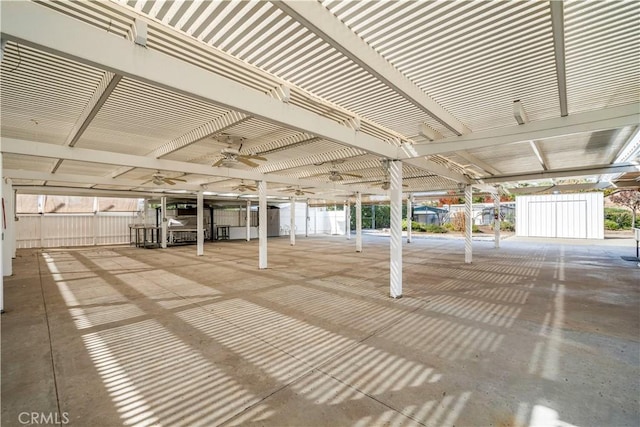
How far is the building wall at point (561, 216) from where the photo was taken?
1744cm

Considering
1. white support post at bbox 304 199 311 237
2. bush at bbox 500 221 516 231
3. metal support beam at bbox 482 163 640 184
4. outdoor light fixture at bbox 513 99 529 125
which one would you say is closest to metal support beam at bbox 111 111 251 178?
outdoor light fixture at bbox 513 99 529 125

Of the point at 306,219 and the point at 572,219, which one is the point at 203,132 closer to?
the point at 306,219

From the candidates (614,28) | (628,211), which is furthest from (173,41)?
(628,211)

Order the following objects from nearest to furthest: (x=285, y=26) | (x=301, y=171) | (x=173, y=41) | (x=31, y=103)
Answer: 1. (x=285, y=26)
2. (x=173, y=41)
3. (x=31, y=103)
4. (x=301, y=171)

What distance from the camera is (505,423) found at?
209 centimetres

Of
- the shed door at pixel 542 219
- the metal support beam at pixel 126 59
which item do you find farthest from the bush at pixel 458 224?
the metal support beam at pixel 126 59

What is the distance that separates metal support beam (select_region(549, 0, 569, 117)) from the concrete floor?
9.85 feet

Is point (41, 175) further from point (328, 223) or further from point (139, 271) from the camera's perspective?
point (328, 223)

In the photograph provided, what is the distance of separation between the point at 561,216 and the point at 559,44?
21208 mm

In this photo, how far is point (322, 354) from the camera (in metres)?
3.18

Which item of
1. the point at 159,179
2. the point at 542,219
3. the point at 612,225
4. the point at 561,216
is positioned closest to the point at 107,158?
the point at 159,179

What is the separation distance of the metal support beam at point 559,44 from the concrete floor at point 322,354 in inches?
118

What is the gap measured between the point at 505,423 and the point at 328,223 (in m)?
24.2

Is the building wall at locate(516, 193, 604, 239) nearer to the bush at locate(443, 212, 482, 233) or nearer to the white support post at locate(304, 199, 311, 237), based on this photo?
the bush at locate(443, 212, 482, 233)
